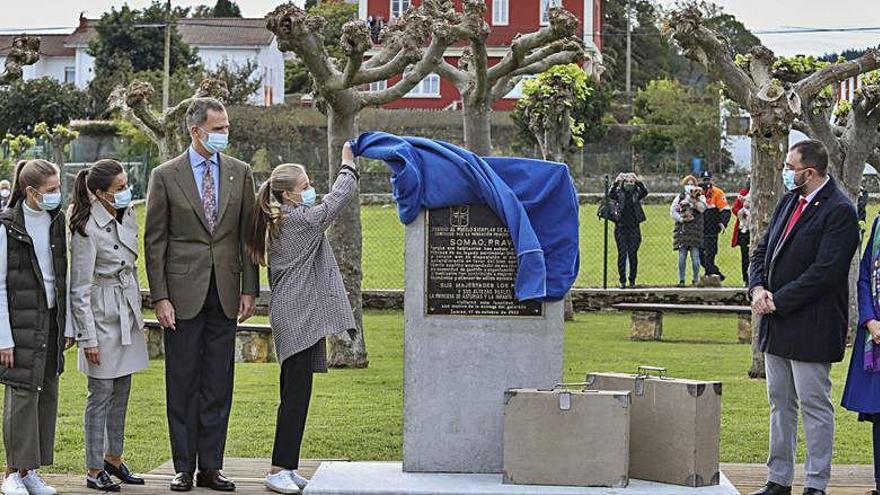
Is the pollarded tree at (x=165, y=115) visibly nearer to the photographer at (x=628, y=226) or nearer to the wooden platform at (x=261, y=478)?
the photographer at (x=628, y=226)

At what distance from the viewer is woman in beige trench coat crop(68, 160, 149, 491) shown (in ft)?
29.4

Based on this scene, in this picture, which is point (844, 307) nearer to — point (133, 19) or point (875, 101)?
point (875, 101)

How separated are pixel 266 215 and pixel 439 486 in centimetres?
181

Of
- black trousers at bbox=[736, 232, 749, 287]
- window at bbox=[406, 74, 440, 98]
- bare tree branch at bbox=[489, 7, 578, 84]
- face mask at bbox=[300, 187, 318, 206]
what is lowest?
black trousers at bbox=[736, 232, 749, 287]

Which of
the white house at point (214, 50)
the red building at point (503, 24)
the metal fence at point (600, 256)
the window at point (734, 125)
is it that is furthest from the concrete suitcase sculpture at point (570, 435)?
the white house at point (214, 50)

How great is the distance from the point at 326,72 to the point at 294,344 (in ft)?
24.5

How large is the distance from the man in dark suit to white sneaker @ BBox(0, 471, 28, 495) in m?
4.11

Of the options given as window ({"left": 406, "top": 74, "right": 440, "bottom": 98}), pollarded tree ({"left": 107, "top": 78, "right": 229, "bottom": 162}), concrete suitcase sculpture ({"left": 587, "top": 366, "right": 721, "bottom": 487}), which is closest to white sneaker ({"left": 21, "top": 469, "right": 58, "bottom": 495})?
concrete suitcase sculpture ({"left": 587, "top": 366, "right": 721, "bottom": 487})

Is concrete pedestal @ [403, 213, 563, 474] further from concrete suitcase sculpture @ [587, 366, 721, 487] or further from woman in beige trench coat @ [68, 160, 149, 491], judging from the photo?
woman in beige trench coat @ [68, 160, 149, 491]

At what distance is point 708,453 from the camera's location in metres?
Result: 8.78

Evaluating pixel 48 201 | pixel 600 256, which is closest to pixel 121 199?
pixel 48 201

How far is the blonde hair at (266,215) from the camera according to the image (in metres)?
9.09

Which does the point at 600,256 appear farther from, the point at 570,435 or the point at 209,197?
the point at 570,435

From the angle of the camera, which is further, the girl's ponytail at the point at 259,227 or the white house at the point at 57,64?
the white house at the point at 57,64
